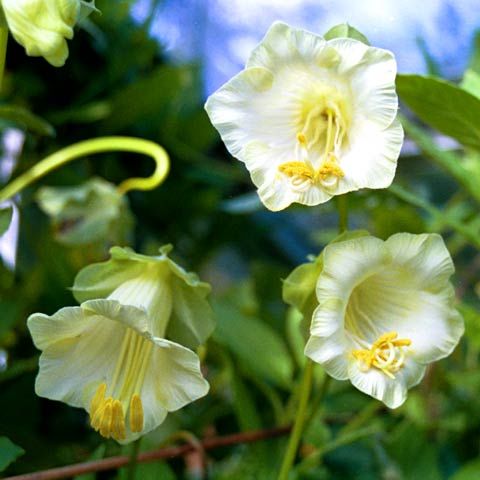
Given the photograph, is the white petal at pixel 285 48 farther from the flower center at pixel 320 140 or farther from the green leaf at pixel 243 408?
the green leaf at pixel 243 408

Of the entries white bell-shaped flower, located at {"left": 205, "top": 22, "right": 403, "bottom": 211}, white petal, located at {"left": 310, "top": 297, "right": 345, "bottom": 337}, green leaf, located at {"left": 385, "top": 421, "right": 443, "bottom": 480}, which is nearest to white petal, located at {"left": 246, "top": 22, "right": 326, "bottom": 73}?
white bell-shaped flower, located at {"left": 205, "top": 22, "right": 403, "bottom": 211}

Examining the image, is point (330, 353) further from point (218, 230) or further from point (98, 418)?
point (218, 230)

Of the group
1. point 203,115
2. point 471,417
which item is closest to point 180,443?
point 471,417

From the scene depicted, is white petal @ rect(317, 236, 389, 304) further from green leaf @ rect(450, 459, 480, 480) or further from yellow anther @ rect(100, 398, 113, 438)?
green leaf @ rect(450, 459, 480, 480)

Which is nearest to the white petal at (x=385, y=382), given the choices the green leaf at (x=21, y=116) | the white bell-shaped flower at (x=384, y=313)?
the white bell-shaped flower at (x=384, y=313)

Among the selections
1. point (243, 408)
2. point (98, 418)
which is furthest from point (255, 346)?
point (98, 418)

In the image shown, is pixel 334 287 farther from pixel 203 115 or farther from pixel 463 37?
pixel 463 37

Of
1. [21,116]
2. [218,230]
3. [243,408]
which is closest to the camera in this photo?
[21,116]
